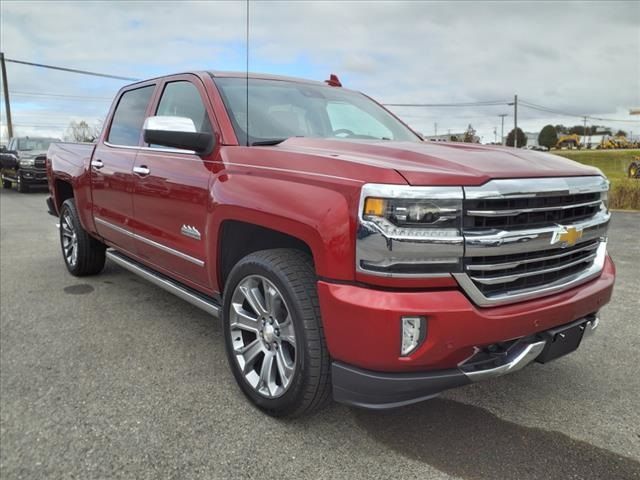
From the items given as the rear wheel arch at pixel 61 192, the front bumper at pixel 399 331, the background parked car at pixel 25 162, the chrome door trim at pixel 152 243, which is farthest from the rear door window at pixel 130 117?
the background parked car at pixel 25 162

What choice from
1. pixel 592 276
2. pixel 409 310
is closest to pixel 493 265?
pixel 409 310

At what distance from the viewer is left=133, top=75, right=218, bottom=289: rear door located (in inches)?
125

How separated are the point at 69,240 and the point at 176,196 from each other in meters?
3.03

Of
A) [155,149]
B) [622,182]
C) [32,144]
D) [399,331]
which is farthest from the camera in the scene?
[32,144]

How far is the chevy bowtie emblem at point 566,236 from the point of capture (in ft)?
7.64

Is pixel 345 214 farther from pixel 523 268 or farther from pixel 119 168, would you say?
pixel 119 168

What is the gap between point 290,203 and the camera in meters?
2.44

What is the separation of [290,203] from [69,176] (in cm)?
383

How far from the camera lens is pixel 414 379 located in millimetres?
2152

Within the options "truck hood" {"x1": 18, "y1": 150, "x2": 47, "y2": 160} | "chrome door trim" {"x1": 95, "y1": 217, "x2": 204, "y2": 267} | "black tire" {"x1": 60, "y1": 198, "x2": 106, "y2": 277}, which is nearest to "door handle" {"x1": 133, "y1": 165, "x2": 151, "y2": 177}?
"chrome door trim" {"x1": 95, "y1": 217, "x2": 204, "y2": 267}

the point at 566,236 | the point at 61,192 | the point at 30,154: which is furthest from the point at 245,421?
the point at 30,154

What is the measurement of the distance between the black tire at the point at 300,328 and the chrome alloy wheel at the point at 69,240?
3.59m

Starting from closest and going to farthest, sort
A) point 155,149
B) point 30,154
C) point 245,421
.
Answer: point 245,421
point 155,149
point 30,154

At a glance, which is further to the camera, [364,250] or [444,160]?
[444,160]
